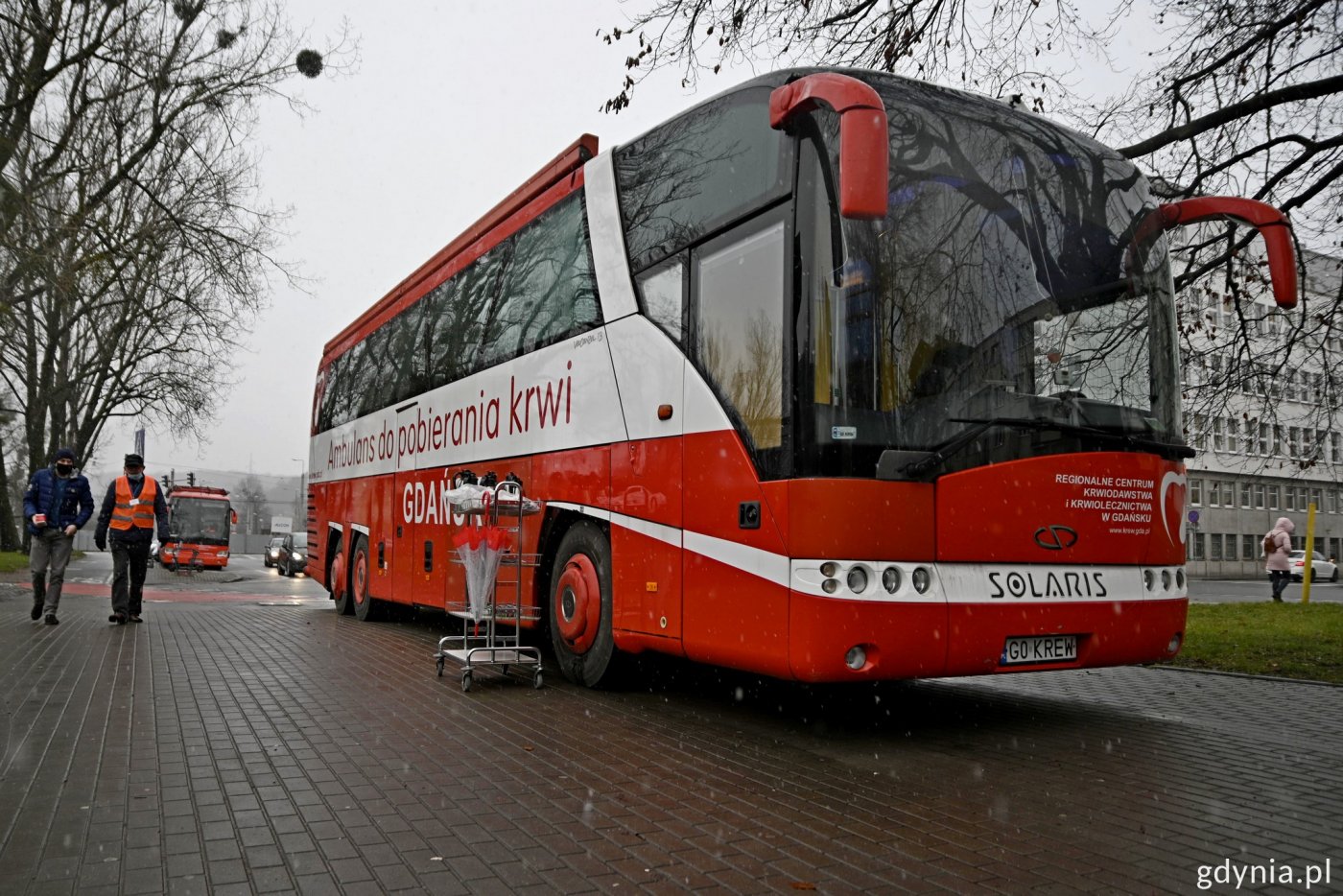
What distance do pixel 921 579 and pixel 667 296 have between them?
2.62m

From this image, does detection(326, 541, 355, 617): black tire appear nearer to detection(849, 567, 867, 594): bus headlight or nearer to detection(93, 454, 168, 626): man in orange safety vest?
detection(93, 454, 168, 626): man in orange safety vest

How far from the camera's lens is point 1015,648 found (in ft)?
20.2

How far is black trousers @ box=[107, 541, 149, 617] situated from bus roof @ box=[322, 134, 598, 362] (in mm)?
4442

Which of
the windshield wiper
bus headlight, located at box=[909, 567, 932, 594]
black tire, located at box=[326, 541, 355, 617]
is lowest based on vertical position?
black tire, located at box=[326, 541, 355, 617]

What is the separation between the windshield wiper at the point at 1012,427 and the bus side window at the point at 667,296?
1.90 meters

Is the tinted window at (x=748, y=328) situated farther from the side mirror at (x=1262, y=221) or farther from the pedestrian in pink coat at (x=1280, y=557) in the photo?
the pedestrian in pink coat at (x=1280, y=557)

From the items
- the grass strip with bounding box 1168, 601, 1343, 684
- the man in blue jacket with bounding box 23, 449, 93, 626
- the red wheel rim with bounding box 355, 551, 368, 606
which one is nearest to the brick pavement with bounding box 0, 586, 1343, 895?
the grass strip with bounding box 1168, 601, 1343, 684

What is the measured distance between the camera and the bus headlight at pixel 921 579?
580 cm

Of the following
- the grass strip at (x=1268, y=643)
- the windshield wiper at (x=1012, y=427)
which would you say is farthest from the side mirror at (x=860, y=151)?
the grass strip at (x=1268, y=643)

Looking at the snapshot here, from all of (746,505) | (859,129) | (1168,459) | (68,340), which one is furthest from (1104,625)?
(68,340)

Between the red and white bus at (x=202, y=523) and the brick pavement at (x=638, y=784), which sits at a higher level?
the red and white bus at (x=202, y=523)

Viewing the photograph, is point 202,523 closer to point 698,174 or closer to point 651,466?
point 651,466

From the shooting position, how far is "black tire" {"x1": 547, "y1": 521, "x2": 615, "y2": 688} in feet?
25.3

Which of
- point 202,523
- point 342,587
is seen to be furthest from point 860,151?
point 202,523
